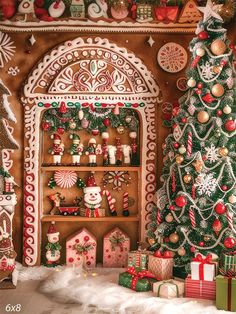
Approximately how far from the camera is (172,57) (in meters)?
4.88

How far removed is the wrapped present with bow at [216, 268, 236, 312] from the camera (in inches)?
140

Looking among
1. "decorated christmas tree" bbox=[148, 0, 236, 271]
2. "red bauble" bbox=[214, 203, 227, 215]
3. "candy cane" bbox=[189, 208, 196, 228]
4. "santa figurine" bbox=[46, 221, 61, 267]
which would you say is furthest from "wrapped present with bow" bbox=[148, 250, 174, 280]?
"santa figurine" bbox=[46, 221, 61, 267]

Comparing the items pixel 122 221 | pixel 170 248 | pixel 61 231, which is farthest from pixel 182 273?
pixel 61 231

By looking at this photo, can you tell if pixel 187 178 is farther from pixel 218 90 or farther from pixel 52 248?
pixel 52 248

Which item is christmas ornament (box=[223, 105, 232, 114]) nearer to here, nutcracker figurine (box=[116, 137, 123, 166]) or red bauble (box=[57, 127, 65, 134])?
nutcracker figurine (box=[116, 137, 123, 166])

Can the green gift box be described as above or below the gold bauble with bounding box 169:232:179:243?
below

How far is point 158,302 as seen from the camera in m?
3.64

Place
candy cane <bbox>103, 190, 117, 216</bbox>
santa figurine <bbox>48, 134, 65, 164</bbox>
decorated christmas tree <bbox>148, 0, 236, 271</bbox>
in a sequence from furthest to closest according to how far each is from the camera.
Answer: candy cane <bbox>103, 190, 117, 216</bbox> → santa figurine <bbox>48, 134, 65, 164</bbox> → decorated christmas tree <bbox>148, 0, 236, 271</bbox>

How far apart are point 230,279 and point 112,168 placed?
177cm

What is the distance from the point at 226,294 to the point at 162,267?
70 centimetres

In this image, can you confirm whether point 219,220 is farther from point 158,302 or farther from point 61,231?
point 61,231

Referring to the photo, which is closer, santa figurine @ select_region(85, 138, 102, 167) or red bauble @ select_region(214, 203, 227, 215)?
red bauble @ select_region(214, 203, 227, 215)

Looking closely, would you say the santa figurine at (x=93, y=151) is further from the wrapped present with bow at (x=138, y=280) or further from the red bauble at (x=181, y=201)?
the wrapped present with bow at (x=138, y=280)

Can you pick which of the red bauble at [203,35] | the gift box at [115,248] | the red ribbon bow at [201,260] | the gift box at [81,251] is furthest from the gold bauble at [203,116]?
the gift box at [81,251]
